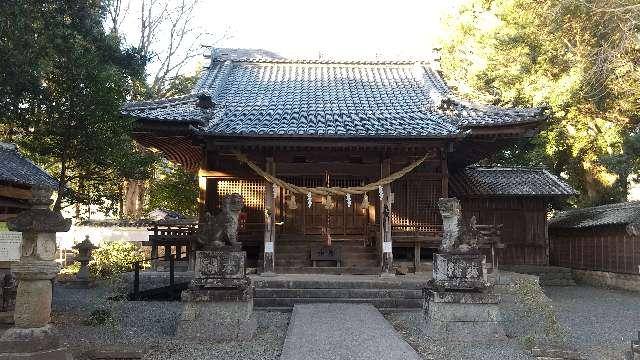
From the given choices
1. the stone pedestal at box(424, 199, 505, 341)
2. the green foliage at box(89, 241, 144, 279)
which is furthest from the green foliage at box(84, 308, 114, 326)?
the green foliage at box(89, 241, 144, 279)

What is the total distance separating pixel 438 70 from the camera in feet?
64.6

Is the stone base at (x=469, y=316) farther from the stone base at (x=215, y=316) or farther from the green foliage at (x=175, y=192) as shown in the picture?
the green foliage at (x=175, y=192)

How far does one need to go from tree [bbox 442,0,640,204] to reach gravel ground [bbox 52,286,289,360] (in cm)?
1182

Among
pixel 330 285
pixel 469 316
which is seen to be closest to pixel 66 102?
pixel 330 285

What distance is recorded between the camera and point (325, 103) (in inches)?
661

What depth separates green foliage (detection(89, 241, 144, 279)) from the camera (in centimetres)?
2106

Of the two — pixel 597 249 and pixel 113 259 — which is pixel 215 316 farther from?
pixel 597 249

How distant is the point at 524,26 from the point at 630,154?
6983 mm

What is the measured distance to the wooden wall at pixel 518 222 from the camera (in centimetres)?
1992

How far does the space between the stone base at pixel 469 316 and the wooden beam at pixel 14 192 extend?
880cm

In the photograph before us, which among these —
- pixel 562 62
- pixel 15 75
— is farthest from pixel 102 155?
pixel 562 62

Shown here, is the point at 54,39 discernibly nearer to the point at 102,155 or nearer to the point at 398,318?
the point at 102,155

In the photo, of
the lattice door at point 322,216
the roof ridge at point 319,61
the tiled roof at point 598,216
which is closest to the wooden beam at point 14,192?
the lattice door at point 322,216

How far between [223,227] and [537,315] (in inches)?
240
